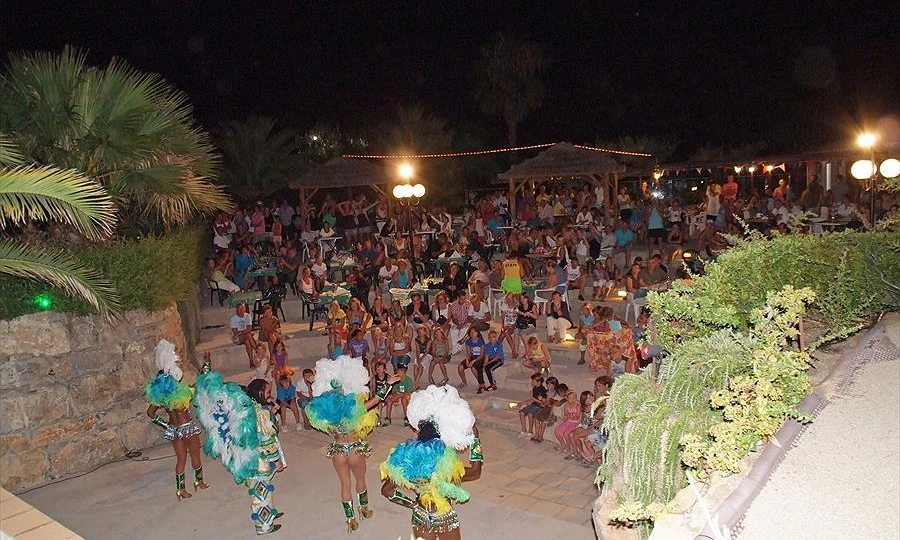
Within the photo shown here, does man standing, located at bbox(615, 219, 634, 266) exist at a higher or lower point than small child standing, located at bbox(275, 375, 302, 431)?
higher

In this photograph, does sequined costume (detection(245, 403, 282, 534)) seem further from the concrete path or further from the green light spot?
the concrete path

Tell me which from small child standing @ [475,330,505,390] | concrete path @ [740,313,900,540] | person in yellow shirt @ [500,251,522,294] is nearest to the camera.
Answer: concrete path @ [740,313,900,540]

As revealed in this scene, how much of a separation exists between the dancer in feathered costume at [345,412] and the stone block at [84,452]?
4154 millimetres

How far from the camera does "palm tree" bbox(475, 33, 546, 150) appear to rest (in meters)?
36.1

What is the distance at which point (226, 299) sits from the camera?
1636cm

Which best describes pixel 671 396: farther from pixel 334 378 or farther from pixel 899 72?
pixel 899 72

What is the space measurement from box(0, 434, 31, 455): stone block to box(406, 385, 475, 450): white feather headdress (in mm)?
5788

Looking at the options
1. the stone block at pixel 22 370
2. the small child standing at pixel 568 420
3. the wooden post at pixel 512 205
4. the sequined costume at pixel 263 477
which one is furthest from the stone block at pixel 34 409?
the wooden post at pixel 512 205

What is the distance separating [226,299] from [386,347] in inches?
213

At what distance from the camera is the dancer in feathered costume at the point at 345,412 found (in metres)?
7.12

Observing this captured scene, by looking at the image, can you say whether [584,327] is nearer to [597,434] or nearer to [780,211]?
[597,434]

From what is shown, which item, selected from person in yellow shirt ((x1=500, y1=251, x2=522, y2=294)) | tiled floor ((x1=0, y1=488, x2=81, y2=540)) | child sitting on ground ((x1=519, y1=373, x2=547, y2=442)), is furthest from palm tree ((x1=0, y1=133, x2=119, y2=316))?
person in yellow shirt ((x1=500, y1=251, x2=522, y2=294))

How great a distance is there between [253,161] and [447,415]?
23.0 m

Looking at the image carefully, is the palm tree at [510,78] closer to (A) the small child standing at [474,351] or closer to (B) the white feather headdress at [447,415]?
(A) the small child standing at [474,351]
